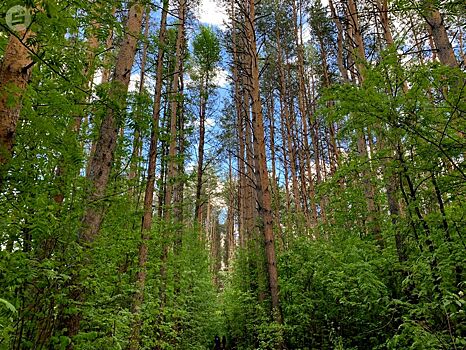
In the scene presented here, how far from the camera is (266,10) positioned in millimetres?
13938

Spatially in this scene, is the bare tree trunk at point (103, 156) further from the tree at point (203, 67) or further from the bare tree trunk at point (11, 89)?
the tree at point (203, 67)

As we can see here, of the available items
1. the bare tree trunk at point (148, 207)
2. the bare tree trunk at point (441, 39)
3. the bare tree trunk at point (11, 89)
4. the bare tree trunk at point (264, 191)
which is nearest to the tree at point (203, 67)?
the bare tree trunk at point (264, 191)

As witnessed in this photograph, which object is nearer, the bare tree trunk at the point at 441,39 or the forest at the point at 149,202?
the forest at the point at 149,202

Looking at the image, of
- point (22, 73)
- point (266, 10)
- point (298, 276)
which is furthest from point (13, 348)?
point (266, 10)

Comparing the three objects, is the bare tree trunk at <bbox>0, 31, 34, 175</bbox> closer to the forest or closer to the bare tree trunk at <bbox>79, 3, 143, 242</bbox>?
the forest

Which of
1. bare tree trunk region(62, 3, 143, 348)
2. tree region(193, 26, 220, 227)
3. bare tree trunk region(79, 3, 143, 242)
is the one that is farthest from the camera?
tree region(193, 26, 220, 227)

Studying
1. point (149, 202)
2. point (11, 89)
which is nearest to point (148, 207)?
point (149, 202)

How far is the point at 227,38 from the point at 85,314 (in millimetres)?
12677

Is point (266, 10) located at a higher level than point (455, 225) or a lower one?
higher

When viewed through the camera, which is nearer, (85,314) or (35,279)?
(35,279)

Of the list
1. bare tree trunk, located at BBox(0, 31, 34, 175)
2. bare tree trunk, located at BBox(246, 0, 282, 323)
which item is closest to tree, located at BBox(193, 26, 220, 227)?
bare tree trunk, located at BBox(246, 0, 282, 323)

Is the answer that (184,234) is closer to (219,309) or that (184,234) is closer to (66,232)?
(219,309)

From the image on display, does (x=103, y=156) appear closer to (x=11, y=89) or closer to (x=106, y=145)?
(x=106, y=145)

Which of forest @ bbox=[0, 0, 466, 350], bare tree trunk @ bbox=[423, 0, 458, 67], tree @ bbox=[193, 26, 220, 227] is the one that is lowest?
forest @ bbox=[0, 0, 466, 350]
